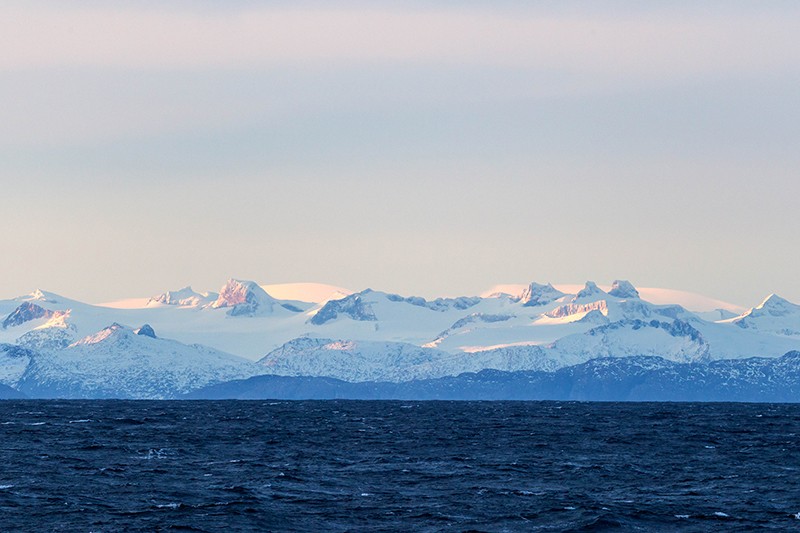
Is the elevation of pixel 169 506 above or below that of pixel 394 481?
below

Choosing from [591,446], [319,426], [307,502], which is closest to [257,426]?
[319,426]

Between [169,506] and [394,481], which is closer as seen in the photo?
[169,506]

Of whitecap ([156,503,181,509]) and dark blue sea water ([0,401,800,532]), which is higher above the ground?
dark blue sea water ([0,401,800,532])

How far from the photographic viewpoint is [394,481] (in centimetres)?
9894

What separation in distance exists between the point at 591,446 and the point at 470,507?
51708 millimetres

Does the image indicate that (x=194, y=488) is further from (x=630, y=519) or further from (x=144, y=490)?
(x=630, y=519)

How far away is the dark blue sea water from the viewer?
262 feet

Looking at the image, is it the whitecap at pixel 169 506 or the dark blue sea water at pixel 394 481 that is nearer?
the dark blue sea water at pixel 394 481

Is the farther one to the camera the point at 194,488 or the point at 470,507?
the point at 194,488

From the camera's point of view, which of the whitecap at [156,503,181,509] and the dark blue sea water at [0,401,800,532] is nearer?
the dark blue sea water at [0,401,800,532]

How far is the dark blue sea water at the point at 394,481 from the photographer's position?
7994cm

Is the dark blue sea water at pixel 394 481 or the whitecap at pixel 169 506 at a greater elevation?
the dark blue sea water at pixel 394 481

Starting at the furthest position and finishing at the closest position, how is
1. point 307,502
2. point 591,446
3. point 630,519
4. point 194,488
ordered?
point 591,446 → point 194,488 → point 307,502 → point 630,519

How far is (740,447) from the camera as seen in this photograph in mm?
136125
